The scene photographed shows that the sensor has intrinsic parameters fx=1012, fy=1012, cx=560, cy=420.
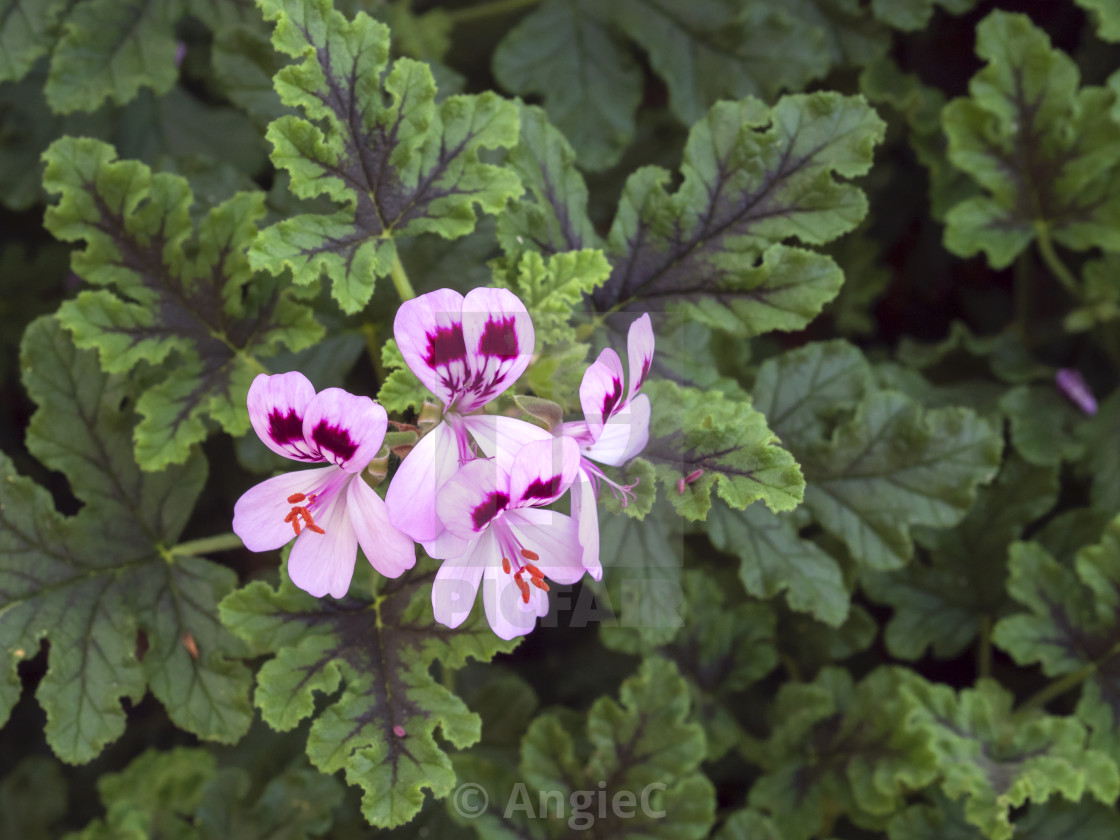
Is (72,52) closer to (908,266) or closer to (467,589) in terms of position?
(467,589)

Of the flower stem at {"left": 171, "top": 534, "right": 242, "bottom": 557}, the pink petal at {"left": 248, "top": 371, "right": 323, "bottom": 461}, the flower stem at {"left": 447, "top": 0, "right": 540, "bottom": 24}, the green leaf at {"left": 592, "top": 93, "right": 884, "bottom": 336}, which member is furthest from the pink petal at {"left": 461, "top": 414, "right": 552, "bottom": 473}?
the flower stem at {"left": 447, "top": 0, "right": 540, "bottom": 24}

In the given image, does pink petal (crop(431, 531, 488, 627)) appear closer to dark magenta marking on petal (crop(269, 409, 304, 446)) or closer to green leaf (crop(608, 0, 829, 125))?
dark magenta marking on petal (crop(269, 409, 304, 446))

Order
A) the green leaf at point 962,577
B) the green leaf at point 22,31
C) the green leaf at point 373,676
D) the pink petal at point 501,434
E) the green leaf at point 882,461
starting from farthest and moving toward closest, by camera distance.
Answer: the green leaf at point 962,577 → the green leaf at point 22,31 → the green leaf at point 882,461 → the green leaf at point 373,676 → the pink petal at point 501,434

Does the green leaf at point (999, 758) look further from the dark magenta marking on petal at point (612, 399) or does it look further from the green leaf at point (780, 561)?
the dark magenta marking on petal at point (612, 399)

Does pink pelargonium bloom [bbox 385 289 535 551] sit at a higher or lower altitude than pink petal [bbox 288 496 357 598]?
higher

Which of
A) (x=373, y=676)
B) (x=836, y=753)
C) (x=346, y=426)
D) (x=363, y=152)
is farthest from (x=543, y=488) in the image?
(x=836, y=753)

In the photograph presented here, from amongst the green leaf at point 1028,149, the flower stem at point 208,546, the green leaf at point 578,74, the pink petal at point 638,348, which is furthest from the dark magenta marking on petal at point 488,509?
the green leaf at point 1028,149
